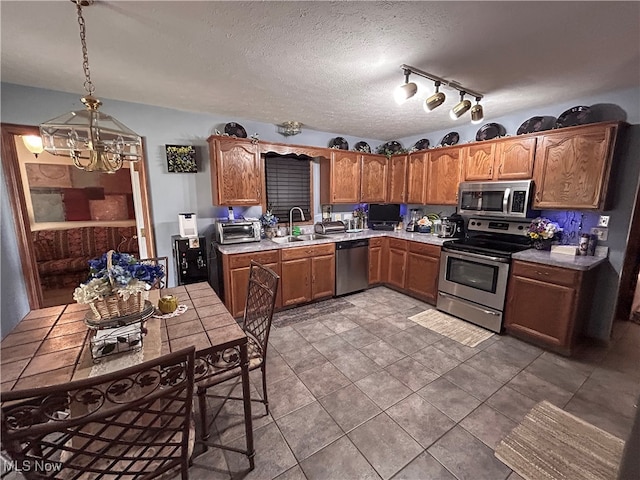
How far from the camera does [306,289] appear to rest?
352 cm

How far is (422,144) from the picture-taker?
4.16 m

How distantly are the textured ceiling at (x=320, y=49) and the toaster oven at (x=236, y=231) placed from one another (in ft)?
4.43

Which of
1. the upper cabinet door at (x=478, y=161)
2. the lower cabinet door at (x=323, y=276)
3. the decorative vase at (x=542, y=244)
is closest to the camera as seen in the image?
the decorative vase at (x=542, y=244)

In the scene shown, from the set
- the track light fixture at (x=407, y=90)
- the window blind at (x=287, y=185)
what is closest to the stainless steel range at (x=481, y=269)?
the track light fixture at (x=407, y=90)

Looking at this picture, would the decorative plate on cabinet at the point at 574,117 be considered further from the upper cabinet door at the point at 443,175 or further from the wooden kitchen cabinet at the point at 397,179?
the wooden kitchen cabinet at the point at 397,179

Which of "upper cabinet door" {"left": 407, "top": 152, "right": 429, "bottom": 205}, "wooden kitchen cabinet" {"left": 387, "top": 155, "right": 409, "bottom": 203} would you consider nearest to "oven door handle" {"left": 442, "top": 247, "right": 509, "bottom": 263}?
"upper cabinet door" {"left": 407, "top": 152, "right": 429, "bottom": 205}

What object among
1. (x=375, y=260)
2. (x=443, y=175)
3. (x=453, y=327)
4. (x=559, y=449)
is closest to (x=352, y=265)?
(x=375, y=260)

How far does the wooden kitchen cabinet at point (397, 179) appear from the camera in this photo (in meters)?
4.20

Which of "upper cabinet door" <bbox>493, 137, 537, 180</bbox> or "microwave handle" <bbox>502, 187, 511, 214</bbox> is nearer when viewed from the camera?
"upper cabinet door" <bbox>493, 137, 537, 180</bbox>

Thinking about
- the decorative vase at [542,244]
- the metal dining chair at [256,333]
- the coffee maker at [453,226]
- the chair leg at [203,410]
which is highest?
the coffee maker at [453,226]

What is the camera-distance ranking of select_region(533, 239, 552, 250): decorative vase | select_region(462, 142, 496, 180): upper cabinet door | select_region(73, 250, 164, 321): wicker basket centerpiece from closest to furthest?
select_region(73, 250, 164, 321): wicker basket centerpiece, select_region(533, 239, 552, 250): decorative vase, select_region(462, 142, 496, 180): upper cabinet door

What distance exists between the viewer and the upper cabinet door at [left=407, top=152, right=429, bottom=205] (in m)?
3.90

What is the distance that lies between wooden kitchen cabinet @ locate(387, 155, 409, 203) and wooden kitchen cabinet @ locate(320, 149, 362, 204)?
619 millimetres

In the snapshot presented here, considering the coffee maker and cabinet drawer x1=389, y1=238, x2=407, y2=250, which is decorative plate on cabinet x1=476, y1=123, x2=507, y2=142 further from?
cabinet drawer x1=389, y1=238, x2=407, y2=250
